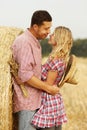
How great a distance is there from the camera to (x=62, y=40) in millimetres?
5703

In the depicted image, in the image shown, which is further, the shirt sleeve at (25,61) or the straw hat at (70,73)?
the straw hat at (70,73)

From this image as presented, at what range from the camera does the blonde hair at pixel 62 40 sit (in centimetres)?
570

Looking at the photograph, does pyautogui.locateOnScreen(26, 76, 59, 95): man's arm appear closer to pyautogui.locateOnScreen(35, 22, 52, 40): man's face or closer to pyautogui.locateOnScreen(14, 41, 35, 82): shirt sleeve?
pyautogui.locateOnScreen(14, 41, 35, 82): shirt sleeve

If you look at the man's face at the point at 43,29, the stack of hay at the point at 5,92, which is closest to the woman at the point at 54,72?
the man's face at the point at 43,29

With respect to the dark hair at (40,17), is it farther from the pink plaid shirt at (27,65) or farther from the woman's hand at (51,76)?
the woman's hand at (51,76)

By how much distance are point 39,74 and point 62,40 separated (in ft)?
1.29

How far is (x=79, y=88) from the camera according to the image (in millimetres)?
13672

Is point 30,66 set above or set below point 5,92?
above

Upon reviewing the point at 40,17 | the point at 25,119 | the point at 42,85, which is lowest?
the point at 25,119

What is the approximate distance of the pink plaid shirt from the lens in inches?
218

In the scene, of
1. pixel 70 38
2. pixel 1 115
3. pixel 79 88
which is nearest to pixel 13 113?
pixel 1 115

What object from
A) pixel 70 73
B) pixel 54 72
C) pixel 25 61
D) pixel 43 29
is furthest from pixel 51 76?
pixel 43 29

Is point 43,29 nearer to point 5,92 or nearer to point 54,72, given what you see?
point 54,72

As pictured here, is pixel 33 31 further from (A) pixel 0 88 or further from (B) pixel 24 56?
(A) pixel 0 88
